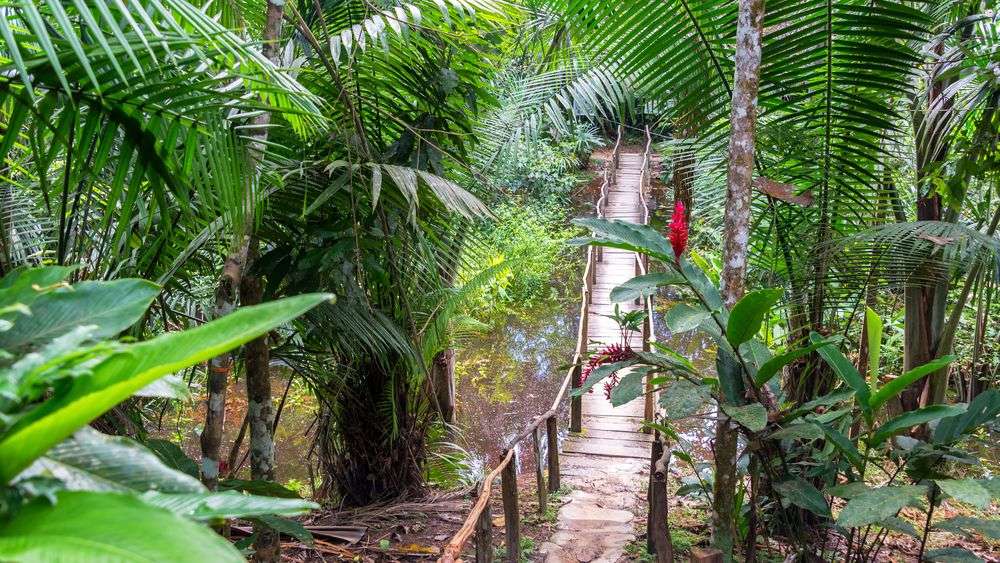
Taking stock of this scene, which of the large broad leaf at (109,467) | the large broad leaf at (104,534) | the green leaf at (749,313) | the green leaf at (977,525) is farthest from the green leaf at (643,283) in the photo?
the large broad leaf at (104,534)

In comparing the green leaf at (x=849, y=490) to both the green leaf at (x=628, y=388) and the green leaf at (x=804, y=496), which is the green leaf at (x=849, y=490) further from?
the green leaf at (x=628, y=388)

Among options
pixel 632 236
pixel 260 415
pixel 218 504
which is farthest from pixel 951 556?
pixel 218 504

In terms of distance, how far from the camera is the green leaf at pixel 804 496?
80.4 inches

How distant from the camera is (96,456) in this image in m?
0.71

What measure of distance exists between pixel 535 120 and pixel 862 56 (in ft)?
11.4

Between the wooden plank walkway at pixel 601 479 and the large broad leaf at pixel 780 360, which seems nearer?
the large broad leaf at pixel 780 360

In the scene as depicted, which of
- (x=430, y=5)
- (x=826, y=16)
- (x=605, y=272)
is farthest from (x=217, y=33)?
(x=605, y=272)

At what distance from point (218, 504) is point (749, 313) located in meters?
1.32

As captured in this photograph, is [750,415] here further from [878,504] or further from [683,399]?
[878,504]

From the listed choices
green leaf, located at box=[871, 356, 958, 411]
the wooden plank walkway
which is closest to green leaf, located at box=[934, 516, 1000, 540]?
green leaf, located at box=[871, 356, 958, 411]

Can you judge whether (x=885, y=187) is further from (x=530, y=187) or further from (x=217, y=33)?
(x=530, y=187)

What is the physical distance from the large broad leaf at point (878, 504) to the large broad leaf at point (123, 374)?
1.55 meters

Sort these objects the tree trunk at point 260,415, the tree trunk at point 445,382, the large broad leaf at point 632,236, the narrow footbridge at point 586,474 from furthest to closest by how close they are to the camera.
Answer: the tree trunk at point 445,382, the narrow footbridge at point 586,474, the tree trunk at point 260,415, the large broad leaf at point 632,236

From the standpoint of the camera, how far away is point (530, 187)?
13070 millimetres
